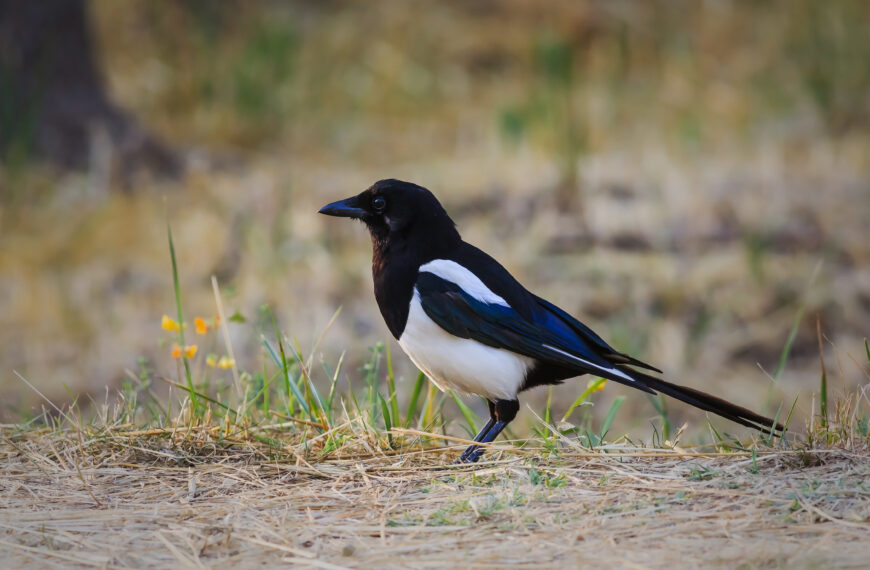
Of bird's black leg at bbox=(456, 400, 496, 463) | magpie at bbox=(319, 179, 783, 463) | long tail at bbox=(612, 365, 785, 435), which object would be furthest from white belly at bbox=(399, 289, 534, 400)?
long tail at bbox=(612, 365, 785, 435)

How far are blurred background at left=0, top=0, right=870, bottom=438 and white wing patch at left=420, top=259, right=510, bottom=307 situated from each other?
5.65 feet

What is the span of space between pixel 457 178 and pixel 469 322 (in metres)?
4.89

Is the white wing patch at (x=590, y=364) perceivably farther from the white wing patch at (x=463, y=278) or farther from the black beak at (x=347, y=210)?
the black beak at (x=347, y=210)

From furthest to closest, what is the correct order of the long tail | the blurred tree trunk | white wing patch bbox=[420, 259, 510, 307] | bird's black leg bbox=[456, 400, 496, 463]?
the blurred tree trunk, white wing patch bbox=[420, 259, 510, 307], the long tail, bird's black leg bbox=[456, 400, 496, 463]

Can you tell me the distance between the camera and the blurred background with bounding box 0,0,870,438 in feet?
21.1

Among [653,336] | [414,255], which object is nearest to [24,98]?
[653,336]

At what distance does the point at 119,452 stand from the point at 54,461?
186mm

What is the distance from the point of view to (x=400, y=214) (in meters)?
3.47

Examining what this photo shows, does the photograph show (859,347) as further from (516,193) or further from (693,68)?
(693,68)

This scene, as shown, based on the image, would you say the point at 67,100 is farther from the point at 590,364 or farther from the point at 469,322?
the point at 590,364

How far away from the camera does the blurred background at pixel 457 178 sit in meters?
6.44

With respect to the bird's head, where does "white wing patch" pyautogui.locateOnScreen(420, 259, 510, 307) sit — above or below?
below

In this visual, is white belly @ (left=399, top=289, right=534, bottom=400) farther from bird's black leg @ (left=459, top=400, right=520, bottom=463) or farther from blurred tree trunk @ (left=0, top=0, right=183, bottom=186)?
blurred tree trunk @ (left=0, top=0, right=183, bottom=186)

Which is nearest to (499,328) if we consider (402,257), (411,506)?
(402,257)
